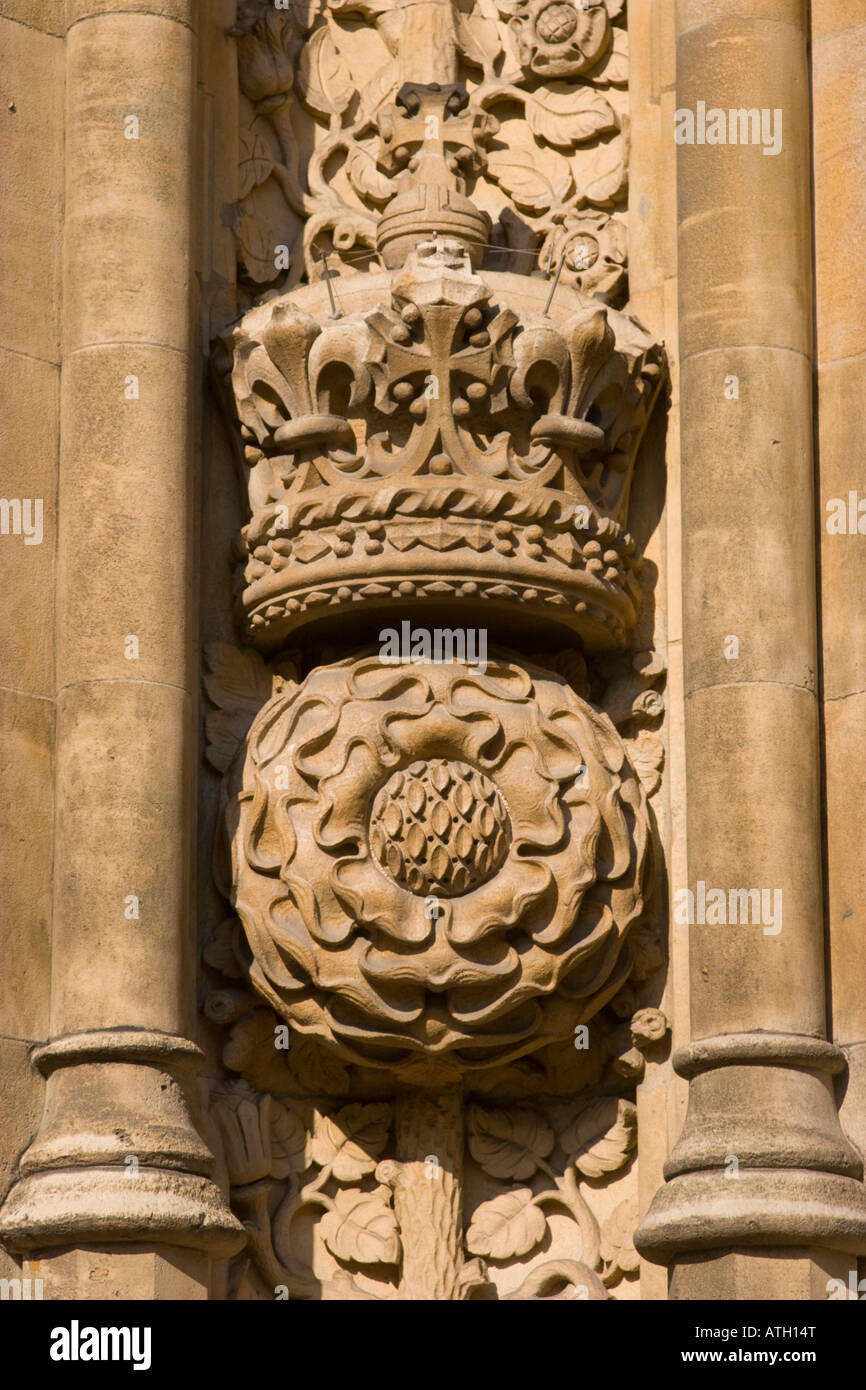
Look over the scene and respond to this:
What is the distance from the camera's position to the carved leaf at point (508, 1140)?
9023 millimetres

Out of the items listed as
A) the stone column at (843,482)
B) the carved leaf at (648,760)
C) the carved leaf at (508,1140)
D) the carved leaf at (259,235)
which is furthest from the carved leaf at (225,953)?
the carved leaf at (259,235)

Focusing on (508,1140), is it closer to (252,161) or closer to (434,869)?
(434,869)

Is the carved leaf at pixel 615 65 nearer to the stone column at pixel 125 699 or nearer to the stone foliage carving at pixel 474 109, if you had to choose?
the stone foliage carving at pixel 474 109

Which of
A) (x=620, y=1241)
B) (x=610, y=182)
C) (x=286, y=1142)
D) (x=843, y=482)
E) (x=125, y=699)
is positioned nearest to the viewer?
(x=125, y=699)

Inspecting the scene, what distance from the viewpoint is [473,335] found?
8930mm

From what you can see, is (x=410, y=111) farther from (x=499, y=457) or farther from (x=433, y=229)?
(x=499, y=457)

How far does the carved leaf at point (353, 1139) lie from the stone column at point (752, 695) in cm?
94

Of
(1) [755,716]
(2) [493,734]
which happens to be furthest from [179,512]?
(1) [755,716]

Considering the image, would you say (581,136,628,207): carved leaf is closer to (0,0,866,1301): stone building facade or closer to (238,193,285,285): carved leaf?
(0,0,866,1301): stone building facade

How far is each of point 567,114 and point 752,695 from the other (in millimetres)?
2054

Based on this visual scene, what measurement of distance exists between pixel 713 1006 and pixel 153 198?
284cm

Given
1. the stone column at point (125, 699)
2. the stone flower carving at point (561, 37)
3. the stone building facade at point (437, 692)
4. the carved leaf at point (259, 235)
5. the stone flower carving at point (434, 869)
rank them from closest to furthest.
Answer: the stone column at point (125, 699) < the stone building facade at point (437, 692) < the stone flower carving at point (434, 869) < the carved leaf at point (259, 235) < the stone flower carving at point (561, 37)

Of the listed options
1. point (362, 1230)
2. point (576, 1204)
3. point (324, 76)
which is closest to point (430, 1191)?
point (362, 1230)

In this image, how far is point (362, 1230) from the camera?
8914 millimetres
